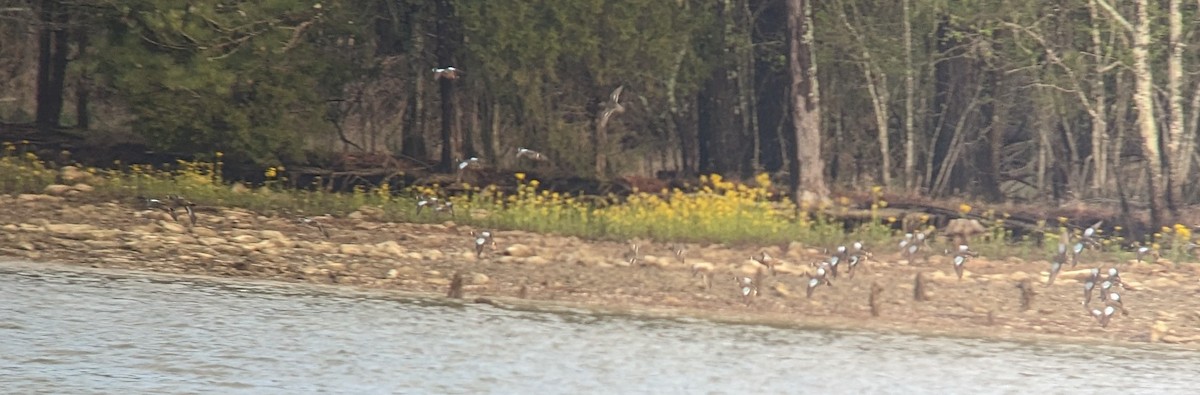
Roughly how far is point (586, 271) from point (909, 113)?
27.5ft

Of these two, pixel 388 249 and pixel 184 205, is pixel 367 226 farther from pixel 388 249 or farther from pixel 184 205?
pixel 184 205

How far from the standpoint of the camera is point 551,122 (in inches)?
784

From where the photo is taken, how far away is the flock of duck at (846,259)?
12383mm

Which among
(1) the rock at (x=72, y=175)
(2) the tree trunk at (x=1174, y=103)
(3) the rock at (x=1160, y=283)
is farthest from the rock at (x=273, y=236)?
(2) the tree trunk at (x=1174, y=103)

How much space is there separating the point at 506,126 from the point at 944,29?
583cm

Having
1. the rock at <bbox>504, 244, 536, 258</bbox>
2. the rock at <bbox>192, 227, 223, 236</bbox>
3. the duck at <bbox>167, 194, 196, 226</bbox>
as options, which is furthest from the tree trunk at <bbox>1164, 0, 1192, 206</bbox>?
the duck at <bbox>167, 194, 196, 226</bbox>

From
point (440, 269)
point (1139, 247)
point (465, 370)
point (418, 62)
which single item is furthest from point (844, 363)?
point (418, 62)

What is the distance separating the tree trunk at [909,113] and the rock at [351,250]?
28.1 feet

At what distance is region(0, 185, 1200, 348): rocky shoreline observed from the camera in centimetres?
1183

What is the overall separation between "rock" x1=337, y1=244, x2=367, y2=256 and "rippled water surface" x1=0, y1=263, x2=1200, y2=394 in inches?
79.6

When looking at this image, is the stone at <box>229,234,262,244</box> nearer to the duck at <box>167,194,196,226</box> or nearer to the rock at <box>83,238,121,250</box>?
the duck at <box>167,194,196,226</box>

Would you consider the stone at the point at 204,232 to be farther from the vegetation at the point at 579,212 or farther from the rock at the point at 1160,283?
the rock at the point at 1160,283

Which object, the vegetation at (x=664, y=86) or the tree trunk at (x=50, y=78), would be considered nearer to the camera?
the vegetation at (x=664, y=86)

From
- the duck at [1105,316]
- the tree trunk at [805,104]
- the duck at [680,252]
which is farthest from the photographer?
the tree trunk at [805,104]
